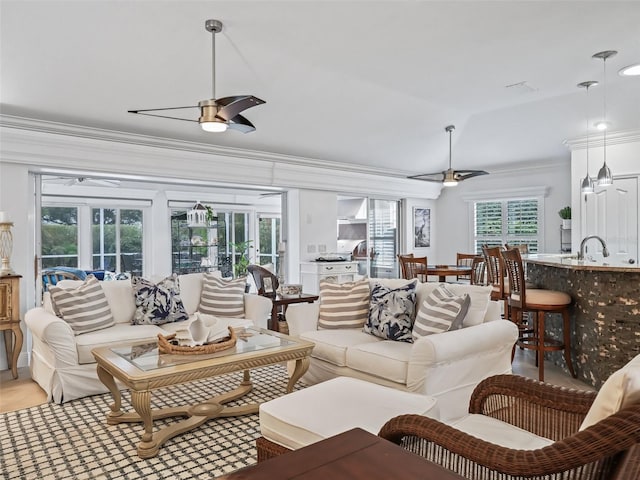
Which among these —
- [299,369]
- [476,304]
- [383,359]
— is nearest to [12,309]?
[299,369]

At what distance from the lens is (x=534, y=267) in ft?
16.5

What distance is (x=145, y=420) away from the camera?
8.79 feet

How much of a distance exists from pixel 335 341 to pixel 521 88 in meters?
3.94

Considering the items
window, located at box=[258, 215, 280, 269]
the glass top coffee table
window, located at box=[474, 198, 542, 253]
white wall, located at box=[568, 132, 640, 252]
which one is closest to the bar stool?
the glass top coffee table

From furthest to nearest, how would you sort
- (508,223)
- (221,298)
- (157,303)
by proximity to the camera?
(508,223) → (221,298) → (157,303)

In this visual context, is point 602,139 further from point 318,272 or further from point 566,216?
point 318,272

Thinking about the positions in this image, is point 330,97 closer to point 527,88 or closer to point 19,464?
point 527,88

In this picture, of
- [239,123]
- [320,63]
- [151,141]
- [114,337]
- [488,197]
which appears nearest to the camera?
[239,123]

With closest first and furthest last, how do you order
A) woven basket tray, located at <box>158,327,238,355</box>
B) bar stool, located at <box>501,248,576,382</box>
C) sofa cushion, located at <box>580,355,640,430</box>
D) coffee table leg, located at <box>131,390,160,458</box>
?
1. sofa cushion, located at <box>580,355,640,430</box>
2. coffee table leg, located at <box>131,390,160,458</box>
3. woven basket tray, located at <box>158,327,238,355</box>
4. bar stool, located at <box>501,248,576,382</box>

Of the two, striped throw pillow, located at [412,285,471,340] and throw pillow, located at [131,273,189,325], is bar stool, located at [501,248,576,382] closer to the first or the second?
striped throw pillow, located at [412,285,471,340]

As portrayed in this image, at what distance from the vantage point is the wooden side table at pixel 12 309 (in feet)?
13.4

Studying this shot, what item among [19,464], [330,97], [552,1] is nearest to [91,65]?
[330,97]

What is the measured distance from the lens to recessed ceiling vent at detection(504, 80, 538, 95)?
5.27 metres

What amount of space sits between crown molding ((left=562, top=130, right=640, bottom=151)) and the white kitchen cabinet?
3687 millimetres
